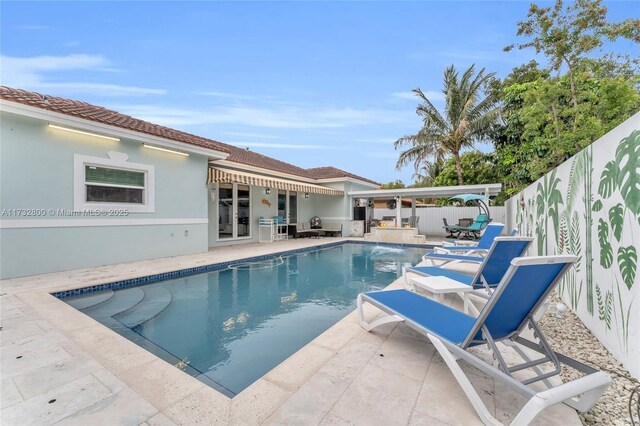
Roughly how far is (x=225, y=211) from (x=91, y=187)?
28.4ft

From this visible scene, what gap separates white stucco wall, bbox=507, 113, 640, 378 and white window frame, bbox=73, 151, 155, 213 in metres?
16.1

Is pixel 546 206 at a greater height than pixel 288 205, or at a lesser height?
lesser

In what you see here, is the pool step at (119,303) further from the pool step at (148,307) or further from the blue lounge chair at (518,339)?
the blue lounge chair at (518,339)

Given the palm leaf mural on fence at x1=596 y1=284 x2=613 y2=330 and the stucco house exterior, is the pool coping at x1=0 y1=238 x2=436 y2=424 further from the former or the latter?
the stucco house exterior

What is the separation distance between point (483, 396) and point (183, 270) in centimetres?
1123

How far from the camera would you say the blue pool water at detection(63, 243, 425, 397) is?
5441mm

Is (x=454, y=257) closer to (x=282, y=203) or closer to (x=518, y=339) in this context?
(x=518, y=339)

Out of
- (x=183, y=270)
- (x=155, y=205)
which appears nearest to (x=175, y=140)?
(x=155, y=205)

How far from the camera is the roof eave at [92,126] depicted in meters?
9.76

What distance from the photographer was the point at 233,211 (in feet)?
68.0

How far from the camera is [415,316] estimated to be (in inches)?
182

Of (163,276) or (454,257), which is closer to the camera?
(454,257)

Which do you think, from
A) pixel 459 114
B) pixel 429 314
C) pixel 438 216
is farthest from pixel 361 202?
pixel 429 314

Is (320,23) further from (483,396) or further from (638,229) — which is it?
(483,396)
